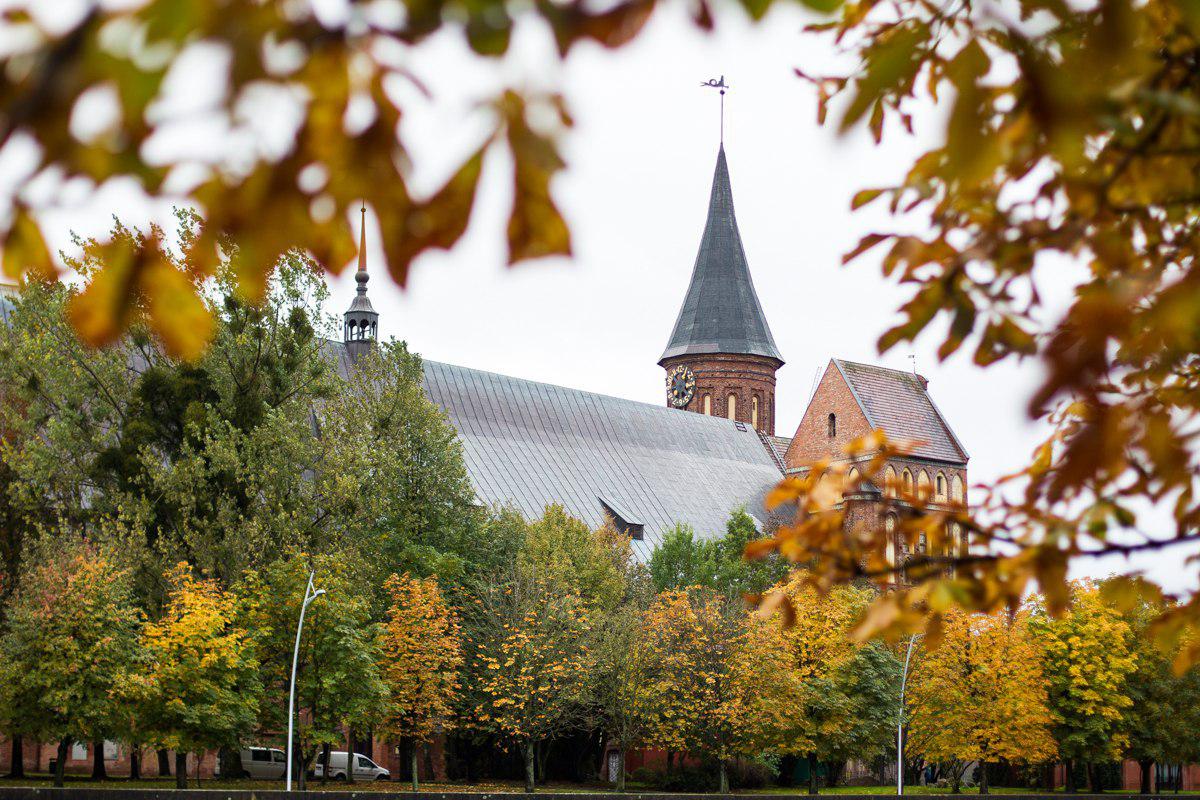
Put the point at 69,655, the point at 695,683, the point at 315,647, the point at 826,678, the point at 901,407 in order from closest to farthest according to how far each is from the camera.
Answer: the point at 69,655 → the point at 315,647 → the point at 695,683 → the point at 826,678 → the point at 901,407

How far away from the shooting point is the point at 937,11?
409cm

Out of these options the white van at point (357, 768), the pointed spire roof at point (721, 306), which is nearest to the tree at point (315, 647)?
the white van at point (357, 768)

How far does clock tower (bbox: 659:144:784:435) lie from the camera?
273ft

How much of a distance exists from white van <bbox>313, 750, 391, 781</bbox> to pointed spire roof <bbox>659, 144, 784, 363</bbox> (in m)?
40.0

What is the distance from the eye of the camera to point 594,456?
65.2 metres

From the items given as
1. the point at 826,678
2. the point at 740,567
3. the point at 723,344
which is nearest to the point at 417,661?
the point at 826,678

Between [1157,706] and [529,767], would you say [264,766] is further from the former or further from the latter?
[1157,706]

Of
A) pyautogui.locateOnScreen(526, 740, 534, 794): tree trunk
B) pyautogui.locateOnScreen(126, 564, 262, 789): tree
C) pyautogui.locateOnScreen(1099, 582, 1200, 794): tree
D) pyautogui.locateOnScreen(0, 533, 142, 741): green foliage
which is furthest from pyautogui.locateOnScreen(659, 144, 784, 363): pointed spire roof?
pyautogui.locateOnScreen(0, 533, 142, 741): green foliage

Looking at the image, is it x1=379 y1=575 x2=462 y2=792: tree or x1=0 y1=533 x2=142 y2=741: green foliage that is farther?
x1=379 y1=575 x2=462 y2=792: tree

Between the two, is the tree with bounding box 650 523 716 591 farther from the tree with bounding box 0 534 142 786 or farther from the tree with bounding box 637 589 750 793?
the tree with bounding box 0 534 142 786

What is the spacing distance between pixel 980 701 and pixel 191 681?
83.7 ft

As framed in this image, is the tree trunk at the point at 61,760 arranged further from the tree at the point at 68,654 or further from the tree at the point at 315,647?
the tree at the point at 315,647

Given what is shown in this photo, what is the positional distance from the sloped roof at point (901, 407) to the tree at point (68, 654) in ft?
141

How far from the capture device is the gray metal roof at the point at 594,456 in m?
59.8
